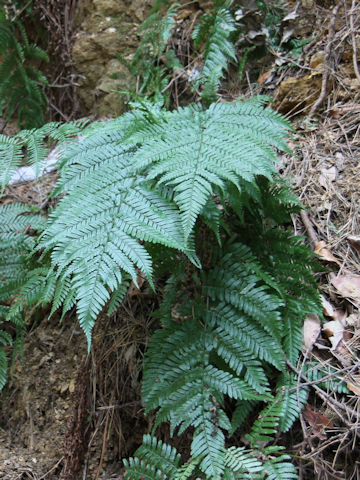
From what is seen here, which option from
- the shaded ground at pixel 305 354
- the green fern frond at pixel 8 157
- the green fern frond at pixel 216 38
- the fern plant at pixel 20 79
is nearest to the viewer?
the shaded ground at pixel 305 354

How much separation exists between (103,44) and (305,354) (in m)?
2.92

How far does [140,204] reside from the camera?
162 cm

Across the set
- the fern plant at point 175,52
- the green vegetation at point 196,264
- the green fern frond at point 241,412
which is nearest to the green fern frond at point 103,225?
the green vegetation at point 196,264

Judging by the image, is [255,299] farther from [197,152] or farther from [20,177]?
[20,177]

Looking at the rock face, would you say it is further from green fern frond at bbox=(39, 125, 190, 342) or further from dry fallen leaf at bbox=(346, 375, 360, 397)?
dry fallen leaf at bbox=(346, 375, 360, 397)

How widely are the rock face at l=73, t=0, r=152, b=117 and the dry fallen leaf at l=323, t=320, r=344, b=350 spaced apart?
7.64 feet

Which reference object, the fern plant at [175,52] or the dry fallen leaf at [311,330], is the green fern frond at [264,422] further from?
the fern plant at [175,52]

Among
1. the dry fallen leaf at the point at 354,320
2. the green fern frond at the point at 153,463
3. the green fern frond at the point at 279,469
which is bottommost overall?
the green fern frond at the point at 153,463

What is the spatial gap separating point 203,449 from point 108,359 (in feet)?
2.64

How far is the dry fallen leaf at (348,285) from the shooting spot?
184 centimetres

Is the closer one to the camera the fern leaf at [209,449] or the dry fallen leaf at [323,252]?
the fern leaf at [209,449]

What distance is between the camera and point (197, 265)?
162 centimetres

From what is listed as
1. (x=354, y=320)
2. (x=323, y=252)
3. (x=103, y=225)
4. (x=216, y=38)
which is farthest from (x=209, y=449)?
(x=216, y=38)

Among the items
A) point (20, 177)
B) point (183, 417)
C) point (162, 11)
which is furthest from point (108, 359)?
point (162, 11)
